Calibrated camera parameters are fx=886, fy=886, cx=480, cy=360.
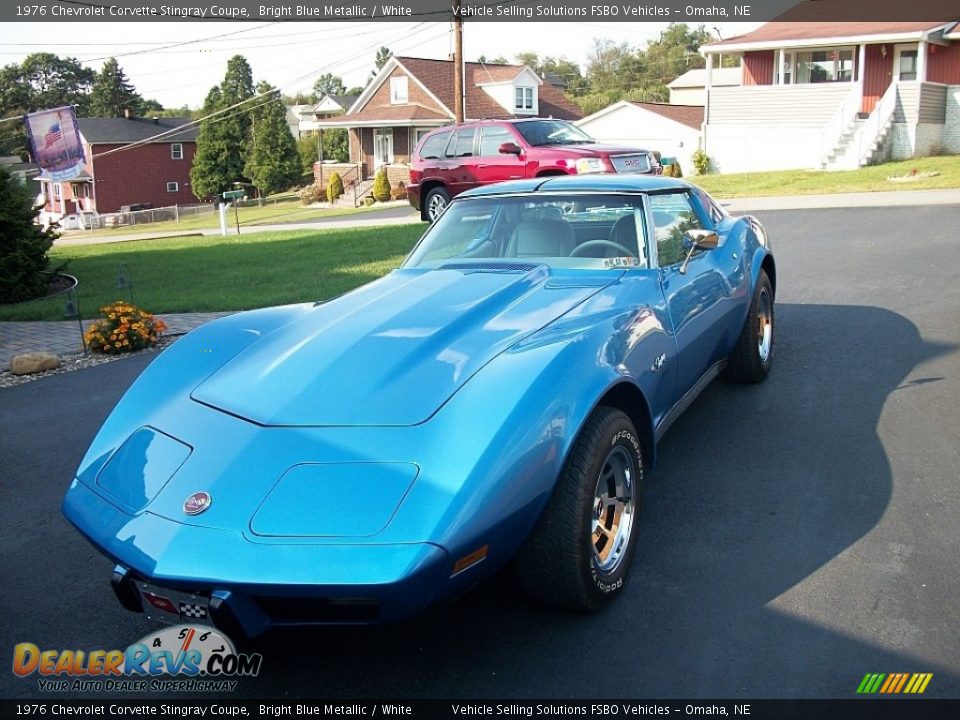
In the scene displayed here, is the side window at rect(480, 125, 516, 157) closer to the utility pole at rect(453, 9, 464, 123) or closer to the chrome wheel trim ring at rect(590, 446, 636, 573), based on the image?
the utility pole at rect(453, 9, 464, 123)

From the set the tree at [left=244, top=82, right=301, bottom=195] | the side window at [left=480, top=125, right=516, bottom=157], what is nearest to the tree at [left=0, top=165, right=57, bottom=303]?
the side window at [left=480, top=125, right=516, bottom=157]

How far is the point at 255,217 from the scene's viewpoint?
37.4 metres

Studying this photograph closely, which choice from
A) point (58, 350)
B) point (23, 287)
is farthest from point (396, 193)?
point (58, 350)

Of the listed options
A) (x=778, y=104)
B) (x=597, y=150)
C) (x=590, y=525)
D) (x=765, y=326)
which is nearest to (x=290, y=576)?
(x=590, y=525)

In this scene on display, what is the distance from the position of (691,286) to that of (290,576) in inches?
111

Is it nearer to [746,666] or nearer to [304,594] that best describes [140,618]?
[304,594]

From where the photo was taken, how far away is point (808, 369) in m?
6.26

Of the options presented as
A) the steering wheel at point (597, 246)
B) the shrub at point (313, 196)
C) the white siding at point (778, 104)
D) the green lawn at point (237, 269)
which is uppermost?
the white siding at point (778, 104)

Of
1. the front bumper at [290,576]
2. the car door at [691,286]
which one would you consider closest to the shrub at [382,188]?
the car door at [691,286]

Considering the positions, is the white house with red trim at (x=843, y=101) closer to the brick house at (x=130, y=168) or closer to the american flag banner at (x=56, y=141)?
the american flag banner at (x=56, y=141)

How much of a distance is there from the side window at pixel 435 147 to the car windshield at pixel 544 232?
1226 cm

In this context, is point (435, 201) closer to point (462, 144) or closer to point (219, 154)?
point (462, 144)

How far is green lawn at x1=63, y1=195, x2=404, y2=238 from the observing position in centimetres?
3338

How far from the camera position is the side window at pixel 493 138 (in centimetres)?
1605
